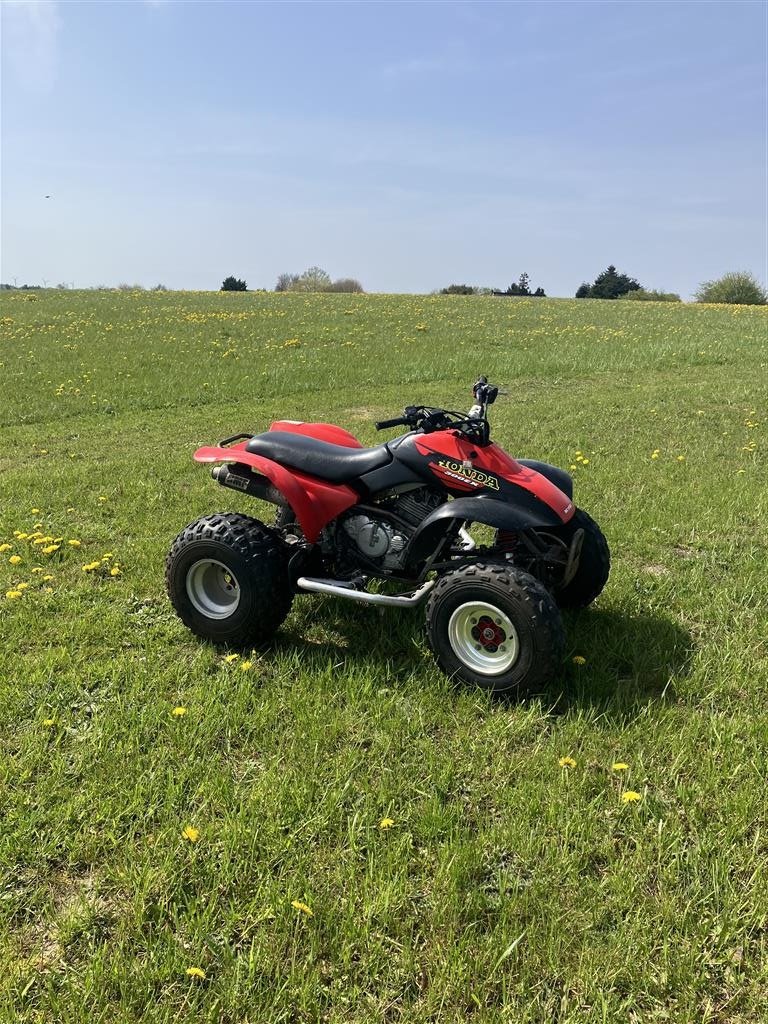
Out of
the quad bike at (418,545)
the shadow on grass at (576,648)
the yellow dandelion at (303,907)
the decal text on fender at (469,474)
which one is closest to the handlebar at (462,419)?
the quad bike at (418,545)

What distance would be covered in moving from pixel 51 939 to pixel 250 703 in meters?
1.29

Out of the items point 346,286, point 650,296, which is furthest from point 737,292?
point 346,286

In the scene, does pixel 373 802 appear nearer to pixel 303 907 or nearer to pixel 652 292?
pixel 303 907

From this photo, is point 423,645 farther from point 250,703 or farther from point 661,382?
point 661,382

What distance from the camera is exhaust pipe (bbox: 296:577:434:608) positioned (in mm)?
3492

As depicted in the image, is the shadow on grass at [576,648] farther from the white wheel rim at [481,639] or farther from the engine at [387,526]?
the engine at [387,526]

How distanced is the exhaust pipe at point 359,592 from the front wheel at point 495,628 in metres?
0.16

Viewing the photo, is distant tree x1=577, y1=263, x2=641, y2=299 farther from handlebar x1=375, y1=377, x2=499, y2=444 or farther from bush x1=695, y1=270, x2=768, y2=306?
handlebar x1=375, y1=377, x2=499, y2=444

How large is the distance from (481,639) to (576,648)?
714 millimetres

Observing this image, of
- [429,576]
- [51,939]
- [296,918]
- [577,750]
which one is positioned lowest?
[51,939]

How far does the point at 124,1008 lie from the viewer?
1926mm

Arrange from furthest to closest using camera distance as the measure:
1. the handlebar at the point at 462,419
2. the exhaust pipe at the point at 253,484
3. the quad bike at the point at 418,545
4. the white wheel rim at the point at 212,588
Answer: the exhaust pipe at the point at 253,484, the white wheel rim at the point at 212,588, the handlebar at the point at 462,419, the quad bike at the point at 418,545

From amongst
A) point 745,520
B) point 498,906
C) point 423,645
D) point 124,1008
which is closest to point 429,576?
point 423,645

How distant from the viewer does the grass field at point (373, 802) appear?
6.64 ft
